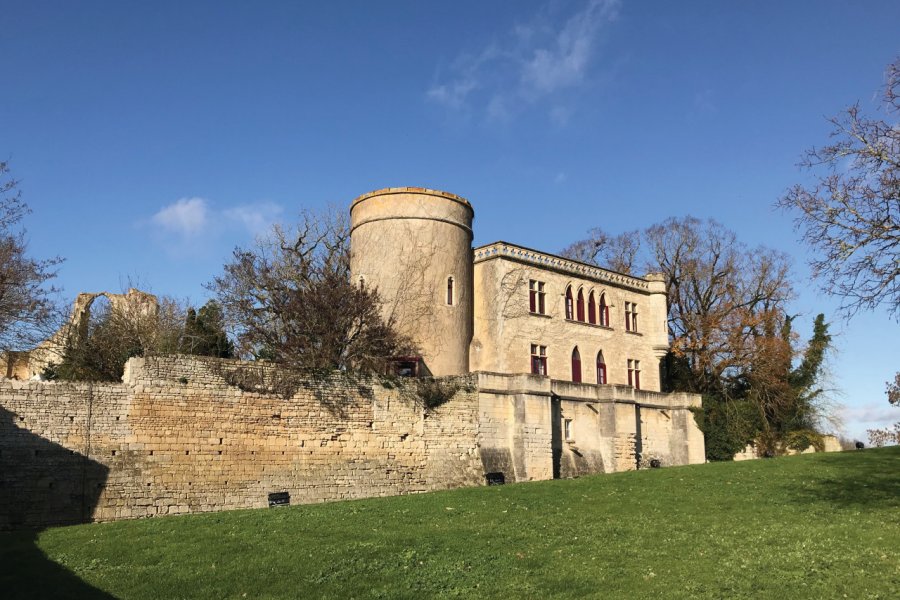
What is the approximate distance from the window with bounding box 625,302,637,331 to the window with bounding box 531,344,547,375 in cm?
655

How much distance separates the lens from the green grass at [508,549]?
12.4 meters

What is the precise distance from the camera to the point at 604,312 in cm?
3906

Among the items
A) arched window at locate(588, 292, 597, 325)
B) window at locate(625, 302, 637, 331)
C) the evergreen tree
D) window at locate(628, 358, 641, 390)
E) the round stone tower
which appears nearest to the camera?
the round stone tower

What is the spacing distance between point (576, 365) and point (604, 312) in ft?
11.8

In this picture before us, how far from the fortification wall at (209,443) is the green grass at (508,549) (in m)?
2.55

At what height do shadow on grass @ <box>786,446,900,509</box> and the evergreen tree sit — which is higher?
the evergreen tree

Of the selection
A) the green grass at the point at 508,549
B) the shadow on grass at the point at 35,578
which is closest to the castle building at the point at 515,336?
the green grass at the point at 508,549

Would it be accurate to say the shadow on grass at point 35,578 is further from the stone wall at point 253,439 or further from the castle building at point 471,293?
the castle building at point 471,293

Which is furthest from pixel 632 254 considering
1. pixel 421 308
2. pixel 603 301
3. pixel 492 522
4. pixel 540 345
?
pixel 492 522

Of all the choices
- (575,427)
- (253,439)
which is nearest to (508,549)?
(253,439)

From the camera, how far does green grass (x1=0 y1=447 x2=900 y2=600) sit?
488 inches

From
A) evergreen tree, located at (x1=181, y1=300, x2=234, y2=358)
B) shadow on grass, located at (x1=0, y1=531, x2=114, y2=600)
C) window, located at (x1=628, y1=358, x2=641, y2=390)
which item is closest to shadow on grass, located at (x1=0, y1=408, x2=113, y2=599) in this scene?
shadow on grass, located at (x1=0, y1=531, x2=114, y2=600)

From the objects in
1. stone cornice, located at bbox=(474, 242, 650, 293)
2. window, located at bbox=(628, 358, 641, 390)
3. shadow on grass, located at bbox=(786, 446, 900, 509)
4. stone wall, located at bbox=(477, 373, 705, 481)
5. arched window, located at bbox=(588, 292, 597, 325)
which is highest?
stone cornice, located at bbox=(474, 242, 650, 293)

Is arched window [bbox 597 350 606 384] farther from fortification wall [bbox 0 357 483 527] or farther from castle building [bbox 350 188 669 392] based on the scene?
fortification wall [bbox 0 357 483 527]
